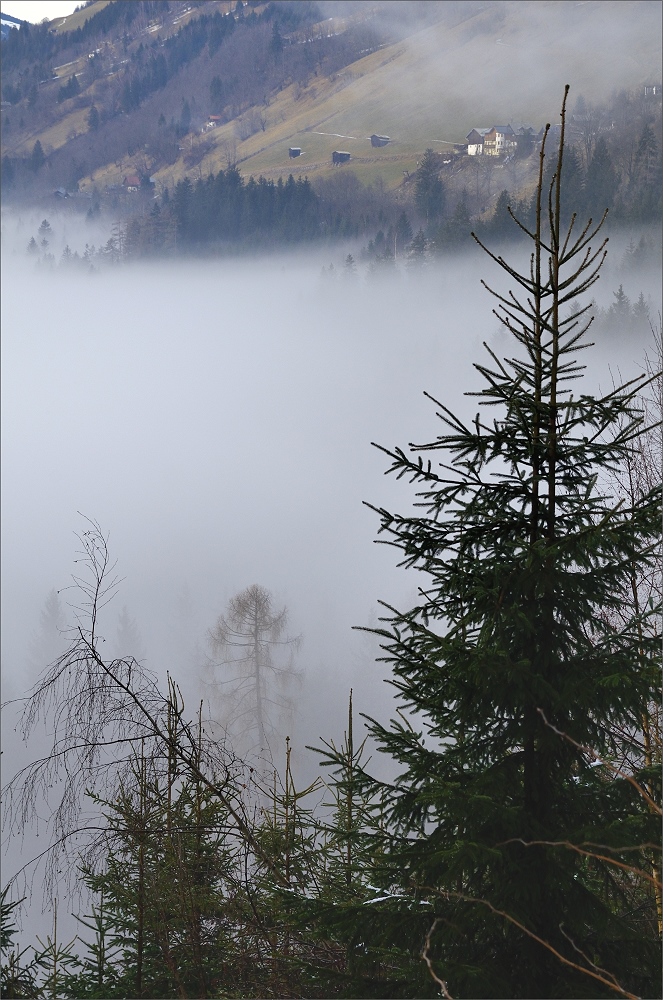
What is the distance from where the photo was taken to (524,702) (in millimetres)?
1946

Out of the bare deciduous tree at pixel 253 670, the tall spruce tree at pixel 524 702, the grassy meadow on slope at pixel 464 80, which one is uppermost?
the grassy meadow on slope at pixel 464 80

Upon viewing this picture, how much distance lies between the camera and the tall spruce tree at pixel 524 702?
6.14 feet

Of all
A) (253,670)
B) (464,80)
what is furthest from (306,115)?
(253,670)

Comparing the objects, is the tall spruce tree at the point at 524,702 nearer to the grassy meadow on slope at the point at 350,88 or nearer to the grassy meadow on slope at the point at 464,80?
the grassy meadow on slope at the point at 350,88

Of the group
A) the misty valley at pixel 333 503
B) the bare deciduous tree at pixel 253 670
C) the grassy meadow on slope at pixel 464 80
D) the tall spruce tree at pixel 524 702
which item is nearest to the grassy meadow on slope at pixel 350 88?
the grassy meadow on slope at pixel 464 80

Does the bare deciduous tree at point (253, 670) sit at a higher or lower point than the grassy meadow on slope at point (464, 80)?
lower

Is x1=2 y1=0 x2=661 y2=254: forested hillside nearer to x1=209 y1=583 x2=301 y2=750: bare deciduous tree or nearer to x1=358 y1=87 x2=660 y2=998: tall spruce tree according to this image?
x1=209 y1=583 x2=301 y2=750: bare deciduous tree

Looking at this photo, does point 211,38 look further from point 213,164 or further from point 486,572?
point 486,572

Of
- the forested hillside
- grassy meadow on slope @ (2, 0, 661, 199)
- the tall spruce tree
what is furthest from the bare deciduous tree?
grassy meadow on slope @ (2, 0, 661, 199)

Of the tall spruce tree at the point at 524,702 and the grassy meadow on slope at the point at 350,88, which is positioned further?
the grassy meadow on slope at the point at 350,88

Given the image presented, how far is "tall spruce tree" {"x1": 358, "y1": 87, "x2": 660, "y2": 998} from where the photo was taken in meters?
1.87

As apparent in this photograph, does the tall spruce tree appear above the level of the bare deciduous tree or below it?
below

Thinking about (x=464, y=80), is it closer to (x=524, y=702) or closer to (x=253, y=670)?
(x=253, y=670)

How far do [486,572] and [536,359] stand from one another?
0.53 m
